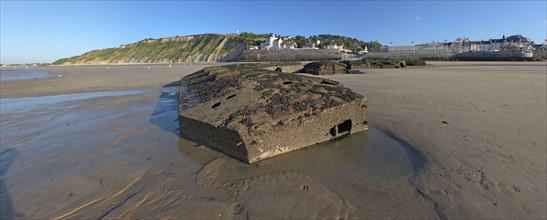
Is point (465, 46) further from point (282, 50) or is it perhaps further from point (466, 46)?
point (282, 50)

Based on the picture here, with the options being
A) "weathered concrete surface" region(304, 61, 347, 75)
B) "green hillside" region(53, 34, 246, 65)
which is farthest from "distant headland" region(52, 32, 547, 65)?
"weathered concrete surface" region(304, 61, 347, 75)

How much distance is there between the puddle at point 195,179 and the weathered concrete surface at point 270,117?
0.55 ft

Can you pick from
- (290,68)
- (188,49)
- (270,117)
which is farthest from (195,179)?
(188,49)

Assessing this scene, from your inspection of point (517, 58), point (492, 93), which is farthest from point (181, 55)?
point (492, 93)

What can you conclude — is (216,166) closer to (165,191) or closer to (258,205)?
(165,191)

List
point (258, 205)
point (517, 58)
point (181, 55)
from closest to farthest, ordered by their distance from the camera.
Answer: point (258, 205)
point (517, 58)
point (181, 55)

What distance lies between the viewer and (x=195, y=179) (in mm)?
3580

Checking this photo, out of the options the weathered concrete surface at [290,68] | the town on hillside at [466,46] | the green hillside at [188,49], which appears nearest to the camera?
the weathered concrete surface at [290,68]

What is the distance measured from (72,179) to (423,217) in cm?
407

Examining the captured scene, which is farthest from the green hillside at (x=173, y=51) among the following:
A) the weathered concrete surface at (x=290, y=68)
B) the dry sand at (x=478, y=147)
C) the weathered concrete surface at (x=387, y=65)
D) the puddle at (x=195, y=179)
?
the puddle at (x=195, y=179)

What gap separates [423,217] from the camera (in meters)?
2.58

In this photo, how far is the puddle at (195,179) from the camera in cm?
284

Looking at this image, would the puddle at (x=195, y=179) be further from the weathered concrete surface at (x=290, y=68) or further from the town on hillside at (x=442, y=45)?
the town on hillside at (x=442, y=45)

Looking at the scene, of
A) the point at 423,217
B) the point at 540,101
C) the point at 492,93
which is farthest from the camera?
the point at 492,93
